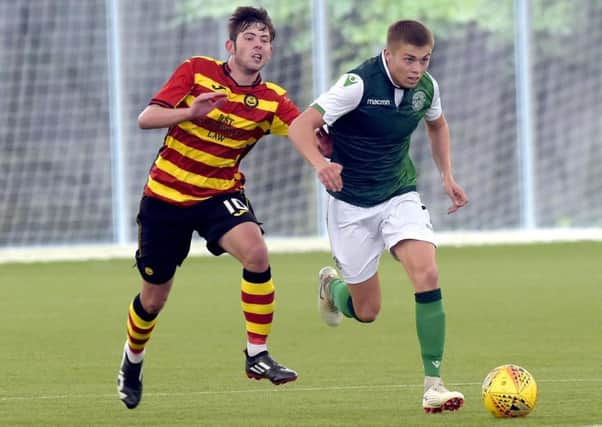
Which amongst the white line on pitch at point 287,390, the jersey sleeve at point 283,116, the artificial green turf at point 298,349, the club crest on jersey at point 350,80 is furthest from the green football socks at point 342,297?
the club crest on jersey at point 350,80

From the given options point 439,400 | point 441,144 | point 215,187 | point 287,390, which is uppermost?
point 441,144

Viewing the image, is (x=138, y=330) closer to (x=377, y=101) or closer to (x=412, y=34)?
(x=377, y=101)

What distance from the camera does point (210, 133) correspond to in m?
8.16

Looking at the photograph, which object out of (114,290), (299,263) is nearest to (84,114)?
(299,263)

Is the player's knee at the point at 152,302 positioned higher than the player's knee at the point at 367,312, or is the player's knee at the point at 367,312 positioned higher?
the player's knee at the point at 152,302

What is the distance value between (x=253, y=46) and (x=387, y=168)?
36.1 inches

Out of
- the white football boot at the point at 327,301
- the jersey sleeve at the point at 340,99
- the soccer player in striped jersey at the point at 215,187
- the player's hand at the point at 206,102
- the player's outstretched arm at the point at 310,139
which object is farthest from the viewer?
the white football boot at the point at 327,301

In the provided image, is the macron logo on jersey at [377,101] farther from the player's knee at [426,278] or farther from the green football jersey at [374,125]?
the player's knee at [426,278]

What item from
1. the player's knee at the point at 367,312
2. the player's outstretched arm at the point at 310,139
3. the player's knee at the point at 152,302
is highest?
the player's outstretched arm at the point at 310,139

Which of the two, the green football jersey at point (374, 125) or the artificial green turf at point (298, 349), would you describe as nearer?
the artificial green turf at point (298, 349)

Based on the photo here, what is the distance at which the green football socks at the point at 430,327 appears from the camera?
7566mm

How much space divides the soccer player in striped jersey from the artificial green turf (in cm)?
44

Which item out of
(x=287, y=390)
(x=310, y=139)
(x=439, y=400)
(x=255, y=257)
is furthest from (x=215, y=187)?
(x=439, y=400)

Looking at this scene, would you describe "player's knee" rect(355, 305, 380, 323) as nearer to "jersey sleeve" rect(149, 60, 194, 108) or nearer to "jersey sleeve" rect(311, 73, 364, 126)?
"jersey sleeve" rect(311, 73, 364, 126)
